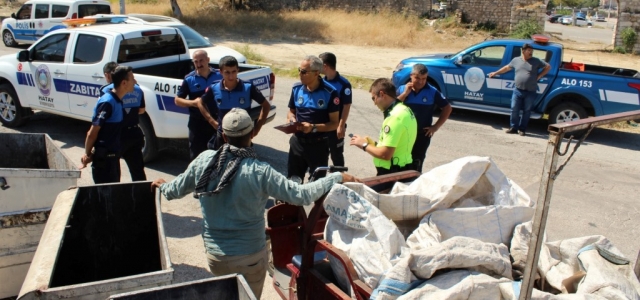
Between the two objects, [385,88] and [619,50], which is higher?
[385,88]

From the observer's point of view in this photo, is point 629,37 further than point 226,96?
Yes

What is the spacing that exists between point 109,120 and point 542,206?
4338 mm

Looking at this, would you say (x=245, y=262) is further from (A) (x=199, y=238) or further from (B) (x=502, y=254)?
(A) (x=199, y=238)

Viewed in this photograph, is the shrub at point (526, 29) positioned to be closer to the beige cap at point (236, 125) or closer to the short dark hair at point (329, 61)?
the short dark hair at point (329, 61)

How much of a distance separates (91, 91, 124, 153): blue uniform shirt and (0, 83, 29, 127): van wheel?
495 centimetres

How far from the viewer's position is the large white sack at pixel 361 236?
3424 millimetres

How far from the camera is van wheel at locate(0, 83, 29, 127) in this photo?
9.76 metres

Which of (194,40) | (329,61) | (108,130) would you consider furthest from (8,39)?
(329,61)

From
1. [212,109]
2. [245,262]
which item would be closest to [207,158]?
[245,262]

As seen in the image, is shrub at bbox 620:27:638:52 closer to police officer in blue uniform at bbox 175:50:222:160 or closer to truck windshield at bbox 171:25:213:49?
truck windshield at bbox 171:25:213:49

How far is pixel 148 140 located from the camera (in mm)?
8156

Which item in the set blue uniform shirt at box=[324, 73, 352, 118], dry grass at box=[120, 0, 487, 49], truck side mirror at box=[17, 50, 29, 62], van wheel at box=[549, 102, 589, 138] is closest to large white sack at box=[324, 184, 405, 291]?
blue uniform shirt at box=[324, 73, 352, 118]

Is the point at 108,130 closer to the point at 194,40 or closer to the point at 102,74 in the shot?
the point at 102,74

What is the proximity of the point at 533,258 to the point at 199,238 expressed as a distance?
399cm
